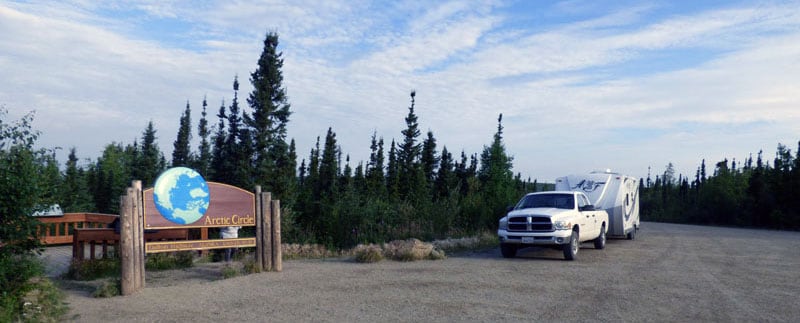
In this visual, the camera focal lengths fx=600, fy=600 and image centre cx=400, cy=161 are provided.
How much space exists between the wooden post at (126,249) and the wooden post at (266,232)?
298cm

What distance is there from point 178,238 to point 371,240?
29.6ft

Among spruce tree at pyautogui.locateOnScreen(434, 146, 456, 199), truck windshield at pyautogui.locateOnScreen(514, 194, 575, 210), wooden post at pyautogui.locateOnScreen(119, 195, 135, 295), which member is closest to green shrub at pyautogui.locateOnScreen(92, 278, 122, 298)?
wooden post at pyautogui.locateOnScreen(119, 195, 135, 295)

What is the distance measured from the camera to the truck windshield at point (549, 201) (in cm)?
1756

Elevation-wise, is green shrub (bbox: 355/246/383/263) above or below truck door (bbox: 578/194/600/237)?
below

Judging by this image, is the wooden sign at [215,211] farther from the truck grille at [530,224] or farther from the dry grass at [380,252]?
the truck grille at [530,224]

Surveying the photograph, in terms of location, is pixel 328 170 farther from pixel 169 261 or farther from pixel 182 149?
pixel 169 261

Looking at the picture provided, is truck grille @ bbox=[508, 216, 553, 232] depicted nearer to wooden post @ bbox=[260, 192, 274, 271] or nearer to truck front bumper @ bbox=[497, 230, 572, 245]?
truck front bumper @ bbox=[497, 230, 572, 245]

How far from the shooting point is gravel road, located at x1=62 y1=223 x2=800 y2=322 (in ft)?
28.8

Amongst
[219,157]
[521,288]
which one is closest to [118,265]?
[521,288]

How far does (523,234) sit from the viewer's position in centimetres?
1616

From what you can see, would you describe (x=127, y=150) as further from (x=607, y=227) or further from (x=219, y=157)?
(x=607, y=227)

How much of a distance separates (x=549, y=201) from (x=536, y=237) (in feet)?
7.29

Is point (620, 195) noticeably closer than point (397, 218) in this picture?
Yes

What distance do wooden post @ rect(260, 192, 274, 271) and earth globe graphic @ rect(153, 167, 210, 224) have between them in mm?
1311
